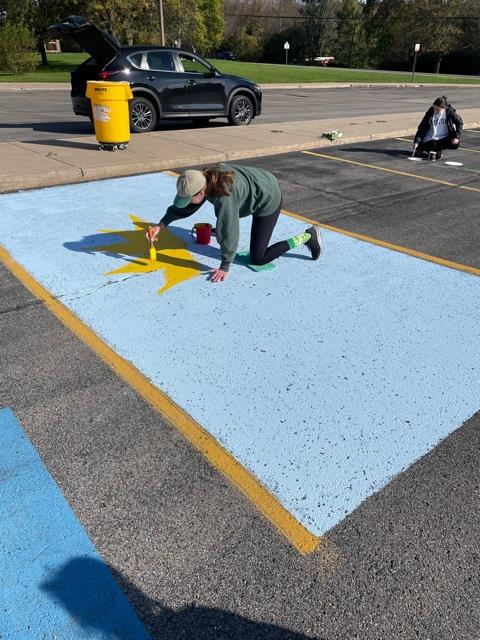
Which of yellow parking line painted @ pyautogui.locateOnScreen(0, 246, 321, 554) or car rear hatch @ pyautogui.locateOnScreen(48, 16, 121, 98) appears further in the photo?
car rear hatch @ pyautogui.locateOnScreen(48, 16, 121, 98)

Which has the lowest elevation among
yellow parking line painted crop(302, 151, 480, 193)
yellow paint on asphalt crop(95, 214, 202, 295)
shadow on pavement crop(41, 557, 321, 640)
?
yellow parking line painted crop(302, 151, 480, 193)

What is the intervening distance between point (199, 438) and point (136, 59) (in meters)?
10.7

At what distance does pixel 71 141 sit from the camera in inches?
419

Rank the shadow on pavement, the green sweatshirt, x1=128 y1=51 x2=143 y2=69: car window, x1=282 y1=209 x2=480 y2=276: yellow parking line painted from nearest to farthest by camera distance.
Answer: the shadow on pavement → the green sweatshirt → x1=282 y1=209 x2=480 y2=276: yellow parking line painted → x1=128 y1=51 x2=143 y2=69: car window

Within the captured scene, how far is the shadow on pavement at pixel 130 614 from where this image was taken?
1906mm

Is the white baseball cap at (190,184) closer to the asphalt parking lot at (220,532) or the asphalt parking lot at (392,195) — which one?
the asphalt parking lot at (220,532)

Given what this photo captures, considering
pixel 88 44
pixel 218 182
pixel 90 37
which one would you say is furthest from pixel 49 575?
pixel 88 44

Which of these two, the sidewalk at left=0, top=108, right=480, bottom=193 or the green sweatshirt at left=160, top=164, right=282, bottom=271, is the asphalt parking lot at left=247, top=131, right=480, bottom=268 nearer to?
the sidewalk at left=0, top=108, right=480, bottom=193

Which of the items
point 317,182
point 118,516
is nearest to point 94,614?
point 118,516

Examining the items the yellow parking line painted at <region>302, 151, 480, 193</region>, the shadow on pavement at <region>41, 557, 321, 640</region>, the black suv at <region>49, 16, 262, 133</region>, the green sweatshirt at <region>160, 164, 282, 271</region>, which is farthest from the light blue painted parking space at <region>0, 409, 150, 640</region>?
the black suv at <region>49, 16, 262, 133</region>

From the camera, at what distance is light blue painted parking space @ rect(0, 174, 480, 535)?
2.78 m

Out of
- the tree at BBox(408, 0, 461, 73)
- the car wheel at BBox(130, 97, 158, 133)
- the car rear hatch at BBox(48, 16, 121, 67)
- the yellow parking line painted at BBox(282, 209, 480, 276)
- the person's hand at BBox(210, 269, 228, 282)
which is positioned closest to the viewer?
the person's hand at BBox(210, 269, 228, 282)

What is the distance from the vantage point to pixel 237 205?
13.5ft

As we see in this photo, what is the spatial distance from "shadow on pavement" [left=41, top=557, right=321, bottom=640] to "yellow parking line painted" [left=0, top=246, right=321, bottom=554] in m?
0.43
